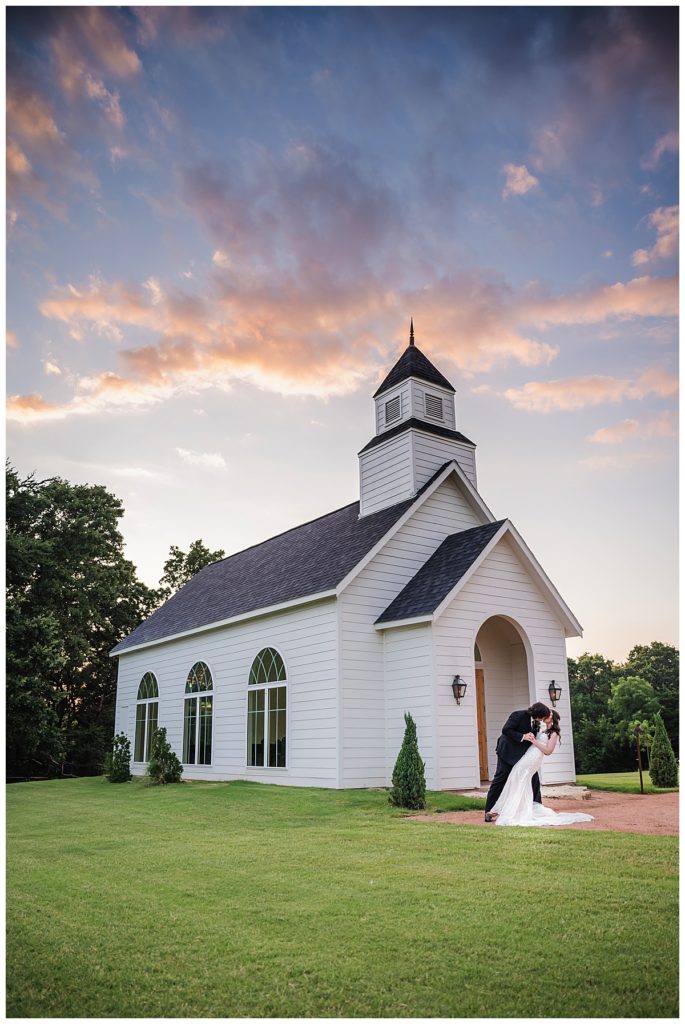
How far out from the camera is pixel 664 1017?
3.84 meters

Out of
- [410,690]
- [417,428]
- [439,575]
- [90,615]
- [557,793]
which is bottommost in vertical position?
[557,793]

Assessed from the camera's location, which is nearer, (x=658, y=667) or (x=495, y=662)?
(x=495, y=662)

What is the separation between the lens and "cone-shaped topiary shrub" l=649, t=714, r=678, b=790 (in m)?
14.5

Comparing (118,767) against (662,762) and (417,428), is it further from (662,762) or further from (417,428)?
(662,762)

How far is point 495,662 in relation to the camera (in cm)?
1709

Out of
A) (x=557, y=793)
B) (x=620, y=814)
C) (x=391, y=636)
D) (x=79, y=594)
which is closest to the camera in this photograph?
(x=620, y=814)

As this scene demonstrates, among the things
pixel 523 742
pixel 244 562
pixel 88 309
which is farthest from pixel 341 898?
pixel 244 562

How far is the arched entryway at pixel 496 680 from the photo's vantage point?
1634cm

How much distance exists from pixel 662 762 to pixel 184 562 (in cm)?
2905

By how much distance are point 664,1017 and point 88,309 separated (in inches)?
368

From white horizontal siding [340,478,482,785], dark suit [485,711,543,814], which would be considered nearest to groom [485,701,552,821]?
dark suit [485,711,543,814]

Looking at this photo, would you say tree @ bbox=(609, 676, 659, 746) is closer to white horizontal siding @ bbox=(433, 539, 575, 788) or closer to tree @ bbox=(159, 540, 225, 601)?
white horizontal siding @ bbox=(433, 539, 575, 788)

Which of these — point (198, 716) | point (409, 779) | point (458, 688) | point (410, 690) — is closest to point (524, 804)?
point (409, 779)

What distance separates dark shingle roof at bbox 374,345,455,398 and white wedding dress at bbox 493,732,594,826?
1029 cm
